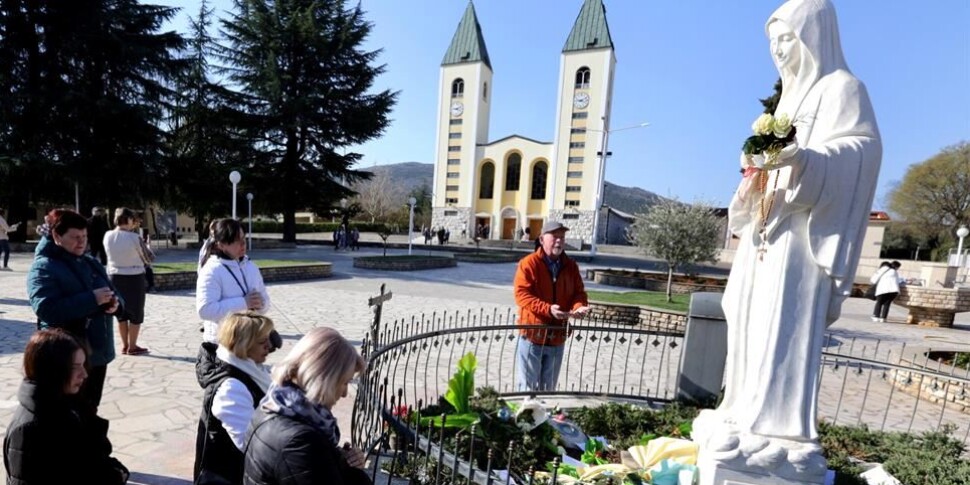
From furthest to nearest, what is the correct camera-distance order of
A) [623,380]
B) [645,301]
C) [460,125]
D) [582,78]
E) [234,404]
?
[460,125]
[582,78]
[645,301]
[623,380]
[234,404]

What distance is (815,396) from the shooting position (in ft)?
7.99

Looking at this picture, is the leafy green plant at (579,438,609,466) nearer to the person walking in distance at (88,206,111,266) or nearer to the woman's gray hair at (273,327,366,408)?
Result: the woman's gray hair at (273,327,366,408)

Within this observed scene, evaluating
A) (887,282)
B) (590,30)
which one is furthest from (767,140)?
(590,30)

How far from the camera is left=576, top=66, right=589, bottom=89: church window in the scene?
44812 millimetres

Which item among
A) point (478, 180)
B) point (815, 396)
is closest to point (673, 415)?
point (815, 396)

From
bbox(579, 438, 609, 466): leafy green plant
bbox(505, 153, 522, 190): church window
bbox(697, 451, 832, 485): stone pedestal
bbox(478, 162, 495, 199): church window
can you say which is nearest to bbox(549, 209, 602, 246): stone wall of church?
bbox(505, 153, 522, 190): church window

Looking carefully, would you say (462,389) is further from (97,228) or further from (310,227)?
(310,227)

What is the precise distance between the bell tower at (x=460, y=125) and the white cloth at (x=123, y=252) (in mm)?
42921

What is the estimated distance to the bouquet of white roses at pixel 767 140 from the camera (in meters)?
2.02

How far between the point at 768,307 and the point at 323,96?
30880mm

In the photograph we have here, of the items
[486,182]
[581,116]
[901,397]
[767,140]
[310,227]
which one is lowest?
[310,227]

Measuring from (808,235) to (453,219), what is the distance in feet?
154

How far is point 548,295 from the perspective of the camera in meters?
4.41

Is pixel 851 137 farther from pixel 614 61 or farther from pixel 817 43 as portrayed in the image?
pixel 614 61
